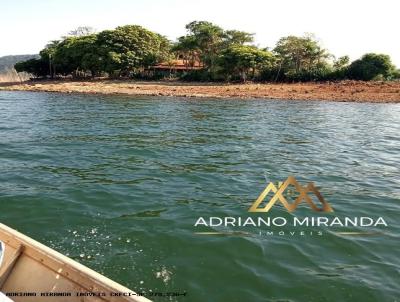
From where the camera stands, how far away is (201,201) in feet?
38.2

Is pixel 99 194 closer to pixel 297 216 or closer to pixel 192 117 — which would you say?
pixel 297 216

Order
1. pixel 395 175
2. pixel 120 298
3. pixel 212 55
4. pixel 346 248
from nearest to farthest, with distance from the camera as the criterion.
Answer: pixel 120 298 < pixel 346 248 < pixel 395 175 < pixel 212 55

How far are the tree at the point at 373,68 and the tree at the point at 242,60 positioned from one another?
44.8ft

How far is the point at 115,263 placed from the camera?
812cm

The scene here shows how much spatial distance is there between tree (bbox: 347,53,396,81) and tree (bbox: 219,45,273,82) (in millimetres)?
13654

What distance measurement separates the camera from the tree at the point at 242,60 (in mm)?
62469

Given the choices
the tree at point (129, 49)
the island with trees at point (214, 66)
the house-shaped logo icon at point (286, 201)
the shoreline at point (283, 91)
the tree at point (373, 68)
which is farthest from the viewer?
the tree at point (129, 49)

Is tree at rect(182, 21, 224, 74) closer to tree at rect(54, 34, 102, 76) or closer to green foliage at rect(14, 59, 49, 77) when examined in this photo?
tree at rect(54, 34, 102, 76)

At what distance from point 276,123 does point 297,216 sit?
695 inches

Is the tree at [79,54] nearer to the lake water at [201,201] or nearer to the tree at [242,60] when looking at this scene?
the tree at [242,60]

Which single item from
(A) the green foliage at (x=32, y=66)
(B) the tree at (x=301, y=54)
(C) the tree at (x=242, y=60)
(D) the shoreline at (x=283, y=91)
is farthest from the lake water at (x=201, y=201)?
(A) the green foliage at (x=32, y=66)

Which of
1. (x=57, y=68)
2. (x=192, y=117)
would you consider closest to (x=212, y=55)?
(x=57, y=68)

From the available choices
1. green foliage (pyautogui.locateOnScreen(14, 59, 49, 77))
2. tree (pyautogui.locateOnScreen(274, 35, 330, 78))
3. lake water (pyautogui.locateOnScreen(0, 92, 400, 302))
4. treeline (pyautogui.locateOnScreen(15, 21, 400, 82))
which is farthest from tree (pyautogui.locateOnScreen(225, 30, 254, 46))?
lake water (pyautogui.locateOnScreen(0, 92, 400, 302))

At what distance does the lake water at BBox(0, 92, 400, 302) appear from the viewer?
7.69 meters
